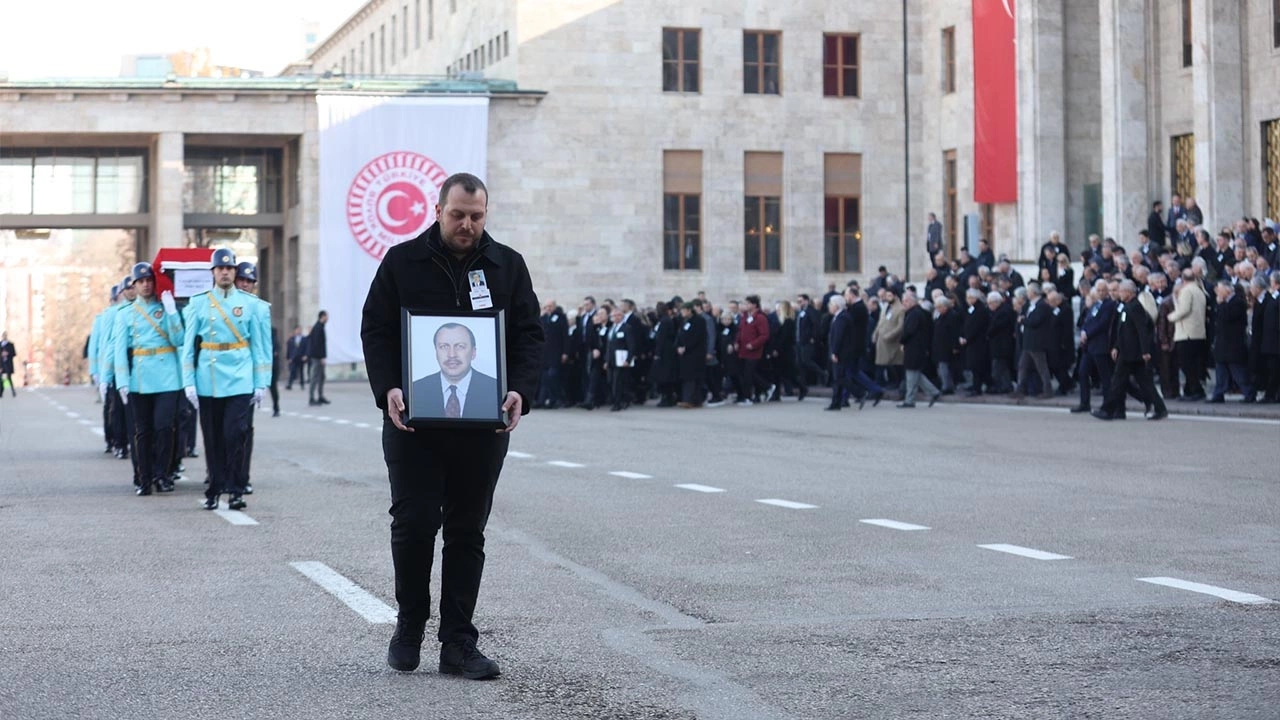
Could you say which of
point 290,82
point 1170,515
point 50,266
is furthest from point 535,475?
point 50,266

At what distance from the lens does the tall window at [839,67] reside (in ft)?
201

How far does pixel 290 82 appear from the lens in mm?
57344

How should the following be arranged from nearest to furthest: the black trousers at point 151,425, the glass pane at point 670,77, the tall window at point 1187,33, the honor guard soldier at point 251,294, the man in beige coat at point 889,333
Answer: the honor guard soldier at point 251,294
the black trousers at point 151,425
the man in beige coat at point 889,333
the tall window at point 1187,33
the glass pane at point 670,77

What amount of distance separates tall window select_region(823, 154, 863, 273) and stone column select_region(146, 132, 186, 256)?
2000 centimetres

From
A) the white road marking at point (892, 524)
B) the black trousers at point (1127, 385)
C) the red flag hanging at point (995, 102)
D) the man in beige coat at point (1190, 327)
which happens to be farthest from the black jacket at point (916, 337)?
the red flag hanging at point (995, 102)

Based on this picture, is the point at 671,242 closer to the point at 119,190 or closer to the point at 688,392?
the point at 119,190

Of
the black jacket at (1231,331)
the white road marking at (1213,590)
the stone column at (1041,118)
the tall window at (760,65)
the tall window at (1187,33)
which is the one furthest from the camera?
the tall window at (760,65)

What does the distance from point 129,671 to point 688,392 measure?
28.3m

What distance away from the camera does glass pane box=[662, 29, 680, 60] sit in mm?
59781

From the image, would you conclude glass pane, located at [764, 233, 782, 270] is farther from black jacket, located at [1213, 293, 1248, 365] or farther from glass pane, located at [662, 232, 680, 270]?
black jacket, located at [1213, 293, 1248, 365]

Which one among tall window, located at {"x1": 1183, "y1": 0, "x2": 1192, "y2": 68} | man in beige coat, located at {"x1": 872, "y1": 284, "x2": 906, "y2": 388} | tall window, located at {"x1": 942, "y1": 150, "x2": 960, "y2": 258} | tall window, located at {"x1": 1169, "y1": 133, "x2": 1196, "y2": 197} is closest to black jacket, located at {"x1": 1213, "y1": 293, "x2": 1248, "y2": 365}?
man in beige coat, located at {"x1": 872, "y1": 284, "x2": 906, "y2": 388}

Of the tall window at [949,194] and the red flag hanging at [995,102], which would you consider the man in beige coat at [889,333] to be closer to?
the red flag hanging at [995,102]

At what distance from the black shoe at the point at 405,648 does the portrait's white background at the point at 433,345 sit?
0.92 m

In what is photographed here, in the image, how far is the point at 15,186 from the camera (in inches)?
2383
